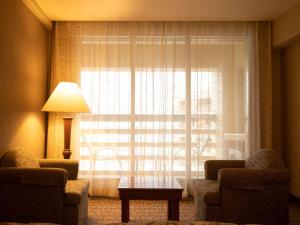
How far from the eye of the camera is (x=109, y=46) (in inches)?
182

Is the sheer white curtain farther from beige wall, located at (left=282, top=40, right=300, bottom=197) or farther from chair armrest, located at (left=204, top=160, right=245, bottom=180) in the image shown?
chair armrest, located at (left=204, top=160, right=245, bottom=180)

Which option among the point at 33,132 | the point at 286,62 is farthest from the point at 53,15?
the point at 286,62

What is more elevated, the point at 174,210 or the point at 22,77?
the point at 22,77

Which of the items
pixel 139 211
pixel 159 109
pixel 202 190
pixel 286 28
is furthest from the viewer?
pixel 159 109

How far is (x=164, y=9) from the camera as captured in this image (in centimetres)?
408

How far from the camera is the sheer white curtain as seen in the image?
179 inches

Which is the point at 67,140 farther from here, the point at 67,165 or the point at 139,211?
the point at 139,211

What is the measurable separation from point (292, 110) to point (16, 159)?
369 cm

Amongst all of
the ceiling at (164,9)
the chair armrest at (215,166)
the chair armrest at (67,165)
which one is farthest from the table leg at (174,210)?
the ceiling at (164,9)

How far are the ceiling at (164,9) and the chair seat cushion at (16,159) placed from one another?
75.9 inches

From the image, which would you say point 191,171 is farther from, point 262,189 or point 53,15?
point 53,15

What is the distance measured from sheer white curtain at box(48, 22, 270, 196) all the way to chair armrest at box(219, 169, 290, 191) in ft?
4.98

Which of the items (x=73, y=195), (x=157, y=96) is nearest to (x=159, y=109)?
(x=157, y=96)

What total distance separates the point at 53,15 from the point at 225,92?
2743 millimetres
